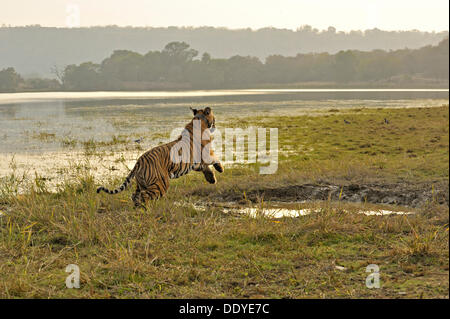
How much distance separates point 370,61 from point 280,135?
57.9 meters

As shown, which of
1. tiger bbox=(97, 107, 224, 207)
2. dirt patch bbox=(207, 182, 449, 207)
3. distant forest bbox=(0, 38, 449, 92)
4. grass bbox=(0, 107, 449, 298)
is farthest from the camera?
distant forest bbox=(0, 38, 449, 92)

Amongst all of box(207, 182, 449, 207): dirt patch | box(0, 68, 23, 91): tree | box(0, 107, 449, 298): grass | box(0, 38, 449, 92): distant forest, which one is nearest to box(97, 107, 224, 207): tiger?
box(0, 107, 449, 298): grass

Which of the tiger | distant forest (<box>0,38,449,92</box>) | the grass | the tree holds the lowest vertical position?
the grass

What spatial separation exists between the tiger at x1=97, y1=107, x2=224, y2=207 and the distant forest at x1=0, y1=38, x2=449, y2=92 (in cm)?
5921

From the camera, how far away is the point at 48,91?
2373 inches

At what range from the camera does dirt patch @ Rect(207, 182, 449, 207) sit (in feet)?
30.1

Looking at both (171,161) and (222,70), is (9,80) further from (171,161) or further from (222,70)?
(171,161)

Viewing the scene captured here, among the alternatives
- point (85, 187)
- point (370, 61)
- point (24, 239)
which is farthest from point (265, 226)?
point (370, 61)

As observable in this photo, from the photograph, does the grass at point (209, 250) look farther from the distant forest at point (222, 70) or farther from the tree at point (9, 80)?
the distant forest at point (222, 70)

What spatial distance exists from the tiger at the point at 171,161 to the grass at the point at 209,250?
0.99 ft

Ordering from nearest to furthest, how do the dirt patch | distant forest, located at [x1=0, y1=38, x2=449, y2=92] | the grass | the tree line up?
the grass
the dirt patch
the tree
distant forest, located at [x1=0, y1=38, x2=449, y2=92]

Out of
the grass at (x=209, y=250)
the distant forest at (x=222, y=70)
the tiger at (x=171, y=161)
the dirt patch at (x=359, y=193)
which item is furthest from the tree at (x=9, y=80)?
the tiger at (x=171, y=161)

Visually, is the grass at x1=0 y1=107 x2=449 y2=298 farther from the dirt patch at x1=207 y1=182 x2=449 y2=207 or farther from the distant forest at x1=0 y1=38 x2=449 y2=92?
the distant forest at x1=0 y1=38 x2=449 y2=92
